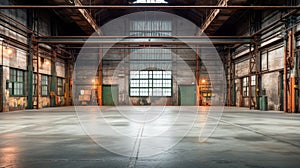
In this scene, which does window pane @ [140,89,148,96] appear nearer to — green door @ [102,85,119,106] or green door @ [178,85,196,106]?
green door @ [102,85,119,106]

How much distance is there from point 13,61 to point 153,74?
1340 centimetres

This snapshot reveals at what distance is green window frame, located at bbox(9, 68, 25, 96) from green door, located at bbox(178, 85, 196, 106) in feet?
45.9

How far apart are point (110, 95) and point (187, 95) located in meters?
7.19

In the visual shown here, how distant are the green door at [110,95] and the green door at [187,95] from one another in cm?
592

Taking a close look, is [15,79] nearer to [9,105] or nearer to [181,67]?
[9,105]

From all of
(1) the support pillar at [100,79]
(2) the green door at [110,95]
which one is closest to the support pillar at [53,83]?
(1) the support pillar at [100,79]

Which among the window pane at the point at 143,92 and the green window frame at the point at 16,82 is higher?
the green window frame at the point at 16,82

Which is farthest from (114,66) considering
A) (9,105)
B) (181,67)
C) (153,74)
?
(9,105)

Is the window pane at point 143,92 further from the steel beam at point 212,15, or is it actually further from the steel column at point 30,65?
the steel column at point 30,65

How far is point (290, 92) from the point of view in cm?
1535

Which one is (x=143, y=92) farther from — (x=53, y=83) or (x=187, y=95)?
(x=53, y=83)

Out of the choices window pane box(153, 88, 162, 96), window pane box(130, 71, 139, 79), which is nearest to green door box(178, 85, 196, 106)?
window pane box(153, 88, 162, 96)

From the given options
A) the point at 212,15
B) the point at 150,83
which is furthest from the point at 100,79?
the point at 212,15

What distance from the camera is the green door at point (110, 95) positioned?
27.2 metres
